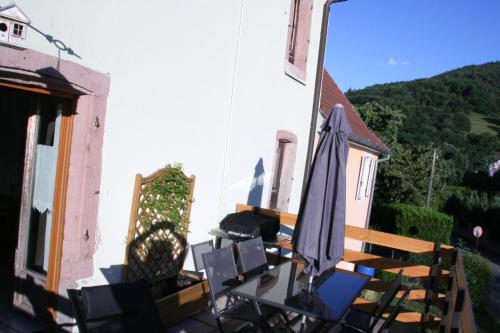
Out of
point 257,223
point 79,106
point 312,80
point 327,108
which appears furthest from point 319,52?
point 79,106

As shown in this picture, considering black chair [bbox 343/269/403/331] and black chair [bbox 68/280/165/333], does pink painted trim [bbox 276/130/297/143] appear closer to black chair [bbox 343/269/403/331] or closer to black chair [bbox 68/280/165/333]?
black chair [bbox 343/269/403/331]

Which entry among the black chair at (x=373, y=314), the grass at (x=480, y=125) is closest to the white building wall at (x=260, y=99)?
the black chair at (x=373, y=314)

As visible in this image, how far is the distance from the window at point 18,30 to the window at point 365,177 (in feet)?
35.4

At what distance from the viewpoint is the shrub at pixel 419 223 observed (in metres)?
17.8

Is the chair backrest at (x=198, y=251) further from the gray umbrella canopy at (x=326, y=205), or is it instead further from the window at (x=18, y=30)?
the window at (x=18, y=30)

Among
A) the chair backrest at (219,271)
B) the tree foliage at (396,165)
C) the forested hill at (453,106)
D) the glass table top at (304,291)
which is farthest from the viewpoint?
the forested hill at (453,106)

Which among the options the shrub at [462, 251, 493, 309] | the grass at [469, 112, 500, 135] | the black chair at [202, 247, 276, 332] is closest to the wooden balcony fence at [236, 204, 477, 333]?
the black chair at [202, 247, 276, 332]

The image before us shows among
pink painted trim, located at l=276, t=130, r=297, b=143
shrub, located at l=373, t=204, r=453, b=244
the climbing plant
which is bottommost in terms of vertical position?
shrub, located at l=373, t=204, r=453, b=244

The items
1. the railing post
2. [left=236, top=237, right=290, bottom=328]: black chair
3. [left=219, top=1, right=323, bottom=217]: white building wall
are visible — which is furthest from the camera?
[left=219, top=1, right=323, bottom=217]: white building wall

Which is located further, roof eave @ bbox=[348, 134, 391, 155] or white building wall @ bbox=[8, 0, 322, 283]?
roof eave @ bbox=[348, 134, 391, 155]

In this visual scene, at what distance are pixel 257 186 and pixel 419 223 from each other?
534 inches

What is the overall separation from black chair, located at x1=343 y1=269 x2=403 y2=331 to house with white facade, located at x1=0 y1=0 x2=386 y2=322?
91.0 inches

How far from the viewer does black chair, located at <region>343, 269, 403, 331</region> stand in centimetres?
348

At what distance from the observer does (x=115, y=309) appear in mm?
2975
